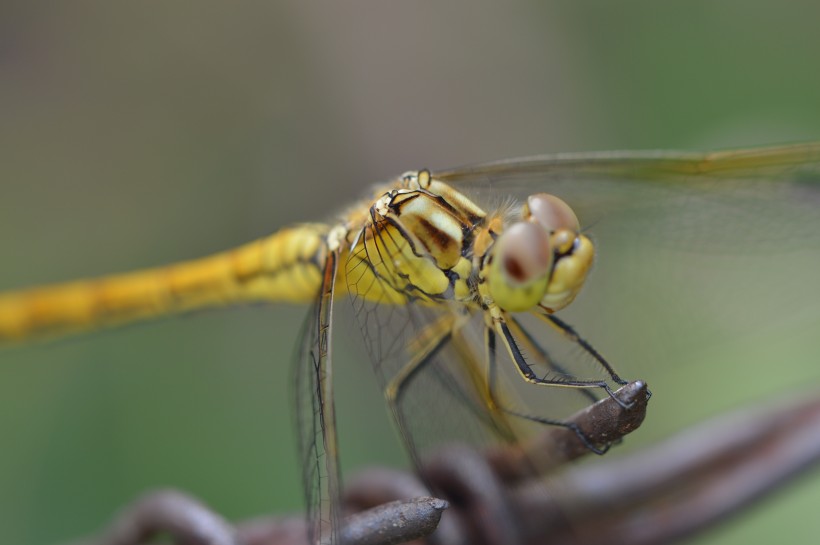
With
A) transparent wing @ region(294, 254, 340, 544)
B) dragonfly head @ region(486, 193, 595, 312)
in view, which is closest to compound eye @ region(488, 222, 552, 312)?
dragonfly head @ region(486, 193, 595, 312)

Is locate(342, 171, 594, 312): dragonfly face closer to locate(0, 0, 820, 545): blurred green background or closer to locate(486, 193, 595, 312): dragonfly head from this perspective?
locate(486, 193, 595, 312): dragonfly head

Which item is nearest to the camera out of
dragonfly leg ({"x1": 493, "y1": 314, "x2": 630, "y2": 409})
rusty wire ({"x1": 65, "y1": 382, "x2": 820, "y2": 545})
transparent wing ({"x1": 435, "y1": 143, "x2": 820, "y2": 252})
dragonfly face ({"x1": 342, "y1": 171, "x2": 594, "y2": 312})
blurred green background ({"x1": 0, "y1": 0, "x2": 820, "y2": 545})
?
rusty wire ({"x1": 65, "y1": 382, "x2": 820, "y2": 545})

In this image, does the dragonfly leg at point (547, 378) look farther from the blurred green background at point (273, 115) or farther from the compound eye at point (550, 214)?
the blurred green background at point (273, 115)

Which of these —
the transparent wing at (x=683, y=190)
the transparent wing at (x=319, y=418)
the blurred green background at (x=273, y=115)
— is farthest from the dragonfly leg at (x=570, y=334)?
the blurred green background at (x=273, y=115)

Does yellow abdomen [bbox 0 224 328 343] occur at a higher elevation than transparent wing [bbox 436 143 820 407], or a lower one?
higher

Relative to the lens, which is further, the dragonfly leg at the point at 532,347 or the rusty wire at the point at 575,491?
the dragonfly leg at the point at 532,347

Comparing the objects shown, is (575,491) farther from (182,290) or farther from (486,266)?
(182,290)

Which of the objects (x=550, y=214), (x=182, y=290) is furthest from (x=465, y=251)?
(x=182, y=290)

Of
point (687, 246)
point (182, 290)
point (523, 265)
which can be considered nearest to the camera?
point (523, 265)
